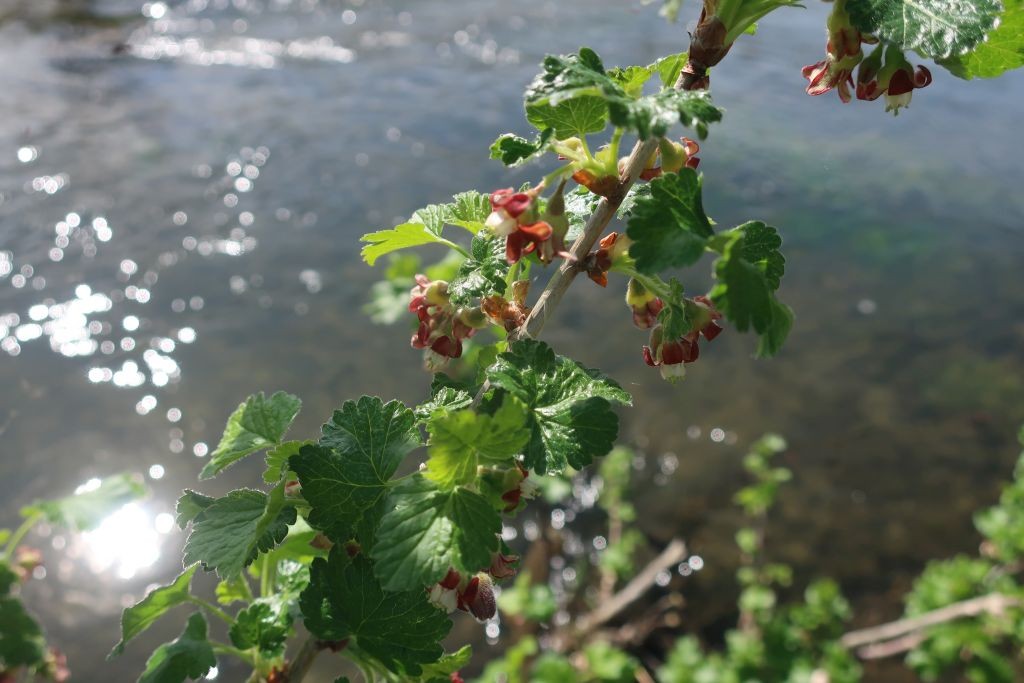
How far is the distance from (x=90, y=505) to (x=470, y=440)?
217cm

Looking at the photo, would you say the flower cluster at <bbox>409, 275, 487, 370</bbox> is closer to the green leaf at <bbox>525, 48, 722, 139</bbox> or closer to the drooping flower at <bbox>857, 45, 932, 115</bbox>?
the green leaf at <bbox>525, 48, 722, 139</bbox>

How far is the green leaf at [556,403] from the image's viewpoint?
2.74 feet

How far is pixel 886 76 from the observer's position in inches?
35.4

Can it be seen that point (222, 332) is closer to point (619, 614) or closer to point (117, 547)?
point (117, 547)

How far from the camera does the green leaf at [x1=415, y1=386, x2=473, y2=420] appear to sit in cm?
90

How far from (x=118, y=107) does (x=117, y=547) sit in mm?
5204

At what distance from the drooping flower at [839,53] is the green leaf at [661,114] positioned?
0.26 meters

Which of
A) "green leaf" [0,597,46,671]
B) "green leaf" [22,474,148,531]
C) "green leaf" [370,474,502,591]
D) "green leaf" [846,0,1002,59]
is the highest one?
"green leaf" [846,0,1002,59]

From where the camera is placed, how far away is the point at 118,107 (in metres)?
7.76

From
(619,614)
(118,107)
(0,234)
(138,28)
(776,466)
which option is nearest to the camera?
(619,614)

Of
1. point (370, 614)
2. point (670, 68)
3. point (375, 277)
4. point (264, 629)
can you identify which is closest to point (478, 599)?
point (370, 614)

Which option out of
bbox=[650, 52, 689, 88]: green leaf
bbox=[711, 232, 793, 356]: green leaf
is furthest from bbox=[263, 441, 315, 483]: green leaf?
bbox=[650, 52, 689, 88]: green leaf

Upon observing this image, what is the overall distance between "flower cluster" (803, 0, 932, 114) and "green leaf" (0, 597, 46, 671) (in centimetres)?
216

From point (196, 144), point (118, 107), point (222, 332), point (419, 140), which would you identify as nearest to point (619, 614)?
point (222, 332)
